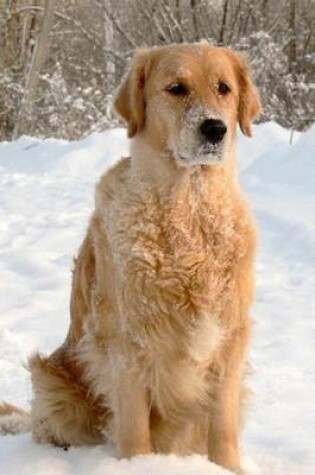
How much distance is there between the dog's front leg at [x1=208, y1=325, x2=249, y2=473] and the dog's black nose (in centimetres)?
80

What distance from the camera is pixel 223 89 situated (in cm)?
356

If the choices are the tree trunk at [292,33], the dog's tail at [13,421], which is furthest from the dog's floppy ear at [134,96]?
the tree trunk at [292,33]

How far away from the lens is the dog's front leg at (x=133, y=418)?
3422 millimetres

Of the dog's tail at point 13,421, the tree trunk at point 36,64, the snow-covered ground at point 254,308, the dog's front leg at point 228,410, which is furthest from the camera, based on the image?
the tree trunk at point 36,64

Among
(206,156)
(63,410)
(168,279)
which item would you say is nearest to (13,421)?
(63,410)

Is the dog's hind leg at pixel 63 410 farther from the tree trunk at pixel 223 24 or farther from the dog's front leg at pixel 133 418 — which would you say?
the tree trunk at pixel 223 24

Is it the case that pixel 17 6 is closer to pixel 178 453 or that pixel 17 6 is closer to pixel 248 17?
pixel 248 17

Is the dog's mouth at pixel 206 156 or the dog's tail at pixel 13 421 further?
the dog's tail at pixel 13 421

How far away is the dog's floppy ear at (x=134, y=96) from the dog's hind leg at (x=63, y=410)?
1.15 metres

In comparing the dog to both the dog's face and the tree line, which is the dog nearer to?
the dog's face

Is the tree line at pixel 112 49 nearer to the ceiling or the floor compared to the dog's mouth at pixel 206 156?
nearer to the floor

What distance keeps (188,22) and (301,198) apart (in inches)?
514

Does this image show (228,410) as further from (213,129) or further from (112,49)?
(112,49)

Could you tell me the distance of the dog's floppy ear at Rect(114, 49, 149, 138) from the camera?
11.8ft
